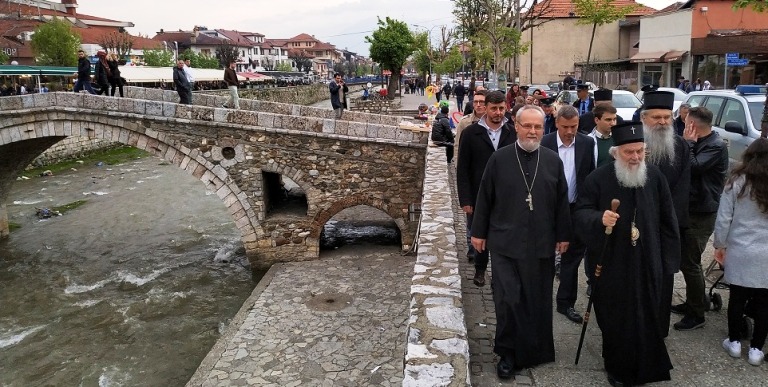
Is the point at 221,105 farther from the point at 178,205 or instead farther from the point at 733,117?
the point at 733,117

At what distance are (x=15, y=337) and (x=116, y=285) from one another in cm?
241

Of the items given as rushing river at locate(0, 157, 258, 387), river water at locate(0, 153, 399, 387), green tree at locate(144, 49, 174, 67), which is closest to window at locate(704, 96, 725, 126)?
river water at locate(0, 153, 399, 387)

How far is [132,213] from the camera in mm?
16828

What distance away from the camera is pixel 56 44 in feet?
118

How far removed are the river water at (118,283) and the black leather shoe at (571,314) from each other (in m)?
6.30

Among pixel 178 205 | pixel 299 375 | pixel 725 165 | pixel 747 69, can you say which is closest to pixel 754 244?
pixel 725 165

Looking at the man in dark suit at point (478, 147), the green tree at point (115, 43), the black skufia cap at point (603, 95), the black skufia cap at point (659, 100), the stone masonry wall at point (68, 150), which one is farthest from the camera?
the green tree at point (115, 43)

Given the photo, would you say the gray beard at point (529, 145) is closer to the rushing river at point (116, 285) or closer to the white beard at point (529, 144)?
the white beard at point (529, 144)

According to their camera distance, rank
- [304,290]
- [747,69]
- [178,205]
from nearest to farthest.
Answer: [304,290] < [178,205] < [747,69]

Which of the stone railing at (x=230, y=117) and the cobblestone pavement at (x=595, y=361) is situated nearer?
the cobblestone pavement at (x=595, y=361)

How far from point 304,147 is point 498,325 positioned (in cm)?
894

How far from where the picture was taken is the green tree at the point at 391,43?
110 ft

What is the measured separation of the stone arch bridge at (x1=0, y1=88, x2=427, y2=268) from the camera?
39.0 feet

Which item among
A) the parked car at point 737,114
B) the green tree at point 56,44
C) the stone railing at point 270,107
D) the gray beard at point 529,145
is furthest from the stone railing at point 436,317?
the green tree at point 56,44
